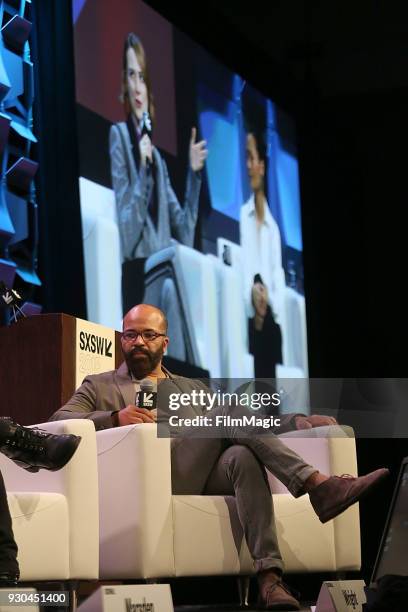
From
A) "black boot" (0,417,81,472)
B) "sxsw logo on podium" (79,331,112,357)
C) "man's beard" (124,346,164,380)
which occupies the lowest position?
"black boot" (0,417,81,472)

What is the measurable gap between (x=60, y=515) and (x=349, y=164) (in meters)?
5.75

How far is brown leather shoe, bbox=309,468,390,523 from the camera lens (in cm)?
307

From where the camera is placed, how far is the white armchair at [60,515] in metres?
2.71

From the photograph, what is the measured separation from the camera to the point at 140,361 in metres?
3.52

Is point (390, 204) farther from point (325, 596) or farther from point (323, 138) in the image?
point (325, 596)

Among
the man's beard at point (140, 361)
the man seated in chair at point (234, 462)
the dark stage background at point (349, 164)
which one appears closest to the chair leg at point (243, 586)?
the man seated in chair at point (234, 462)

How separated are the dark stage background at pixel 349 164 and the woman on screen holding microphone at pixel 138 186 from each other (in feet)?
4.64

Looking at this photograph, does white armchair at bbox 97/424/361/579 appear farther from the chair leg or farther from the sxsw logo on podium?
the sxsw logo on podium

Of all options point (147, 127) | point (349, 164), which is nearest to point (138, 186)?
point (147, 127)

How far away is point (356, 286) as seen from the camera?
7969 millimetres

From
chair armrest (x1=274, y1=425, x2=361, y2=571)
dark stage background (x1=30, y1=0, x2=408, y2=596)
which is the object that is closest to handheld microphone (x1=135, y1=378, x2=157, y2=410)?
chair armrest (x1=274, y1=425, x2=361, y2=571)

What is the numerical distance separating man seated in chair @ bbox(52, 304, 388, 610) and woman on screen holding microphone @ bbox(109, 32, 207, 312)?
1.30 meters

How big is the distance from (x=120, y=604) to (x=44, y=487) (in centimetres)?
84

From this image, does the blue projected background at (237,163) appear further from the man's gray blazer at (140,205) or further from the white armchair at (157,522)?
the white armchair at (157,522)
